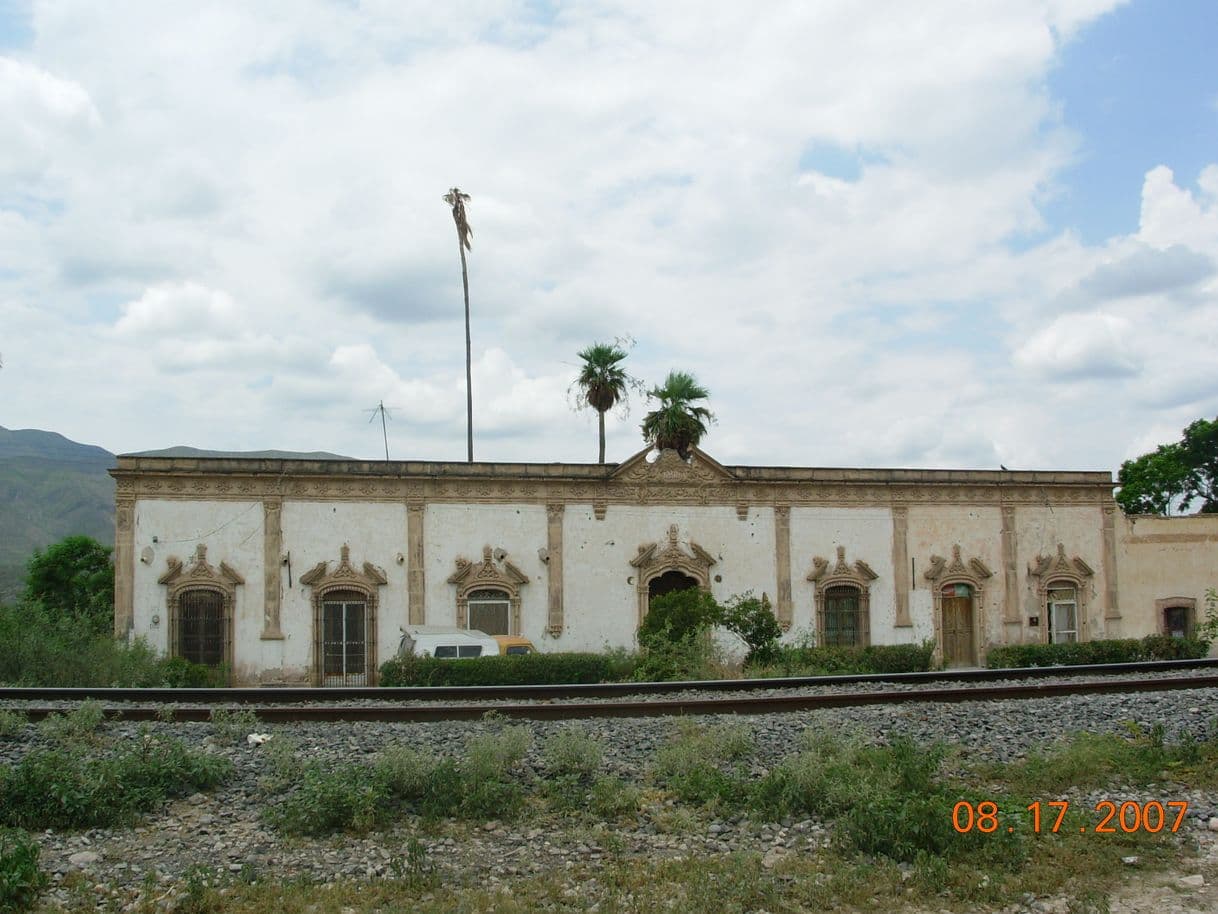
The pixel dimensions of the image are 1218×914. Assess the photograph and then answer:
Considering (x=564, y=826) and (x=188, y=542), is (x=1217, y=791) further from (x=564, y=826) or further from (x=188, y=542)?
(x=188, y=542)

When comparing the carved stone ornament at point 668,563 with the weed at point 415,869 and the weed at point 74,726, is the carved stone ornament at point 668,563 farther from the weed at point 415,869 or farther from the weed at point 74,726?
the weed at point 415,869

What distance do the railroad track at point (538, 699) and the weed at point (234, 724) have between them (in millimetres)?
439

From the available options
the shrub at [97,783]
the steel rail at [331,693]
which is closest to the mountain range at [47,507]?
the steel rail at [331,693]

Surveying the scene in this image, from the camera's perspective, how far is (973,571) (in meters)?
27.4

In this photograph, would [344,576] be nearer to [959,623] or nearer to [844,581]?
[844,581]

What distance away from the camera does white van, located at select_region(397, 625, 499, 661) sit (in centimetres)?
2006

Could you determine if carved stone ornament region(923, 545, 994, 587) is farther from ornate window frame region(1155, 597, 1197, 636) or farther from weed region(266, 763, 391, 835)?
weed region(266, 763, 391, 835)

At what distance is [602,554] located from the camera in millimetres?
25312

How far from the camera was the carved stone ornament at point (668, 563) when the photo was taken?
2539 cm

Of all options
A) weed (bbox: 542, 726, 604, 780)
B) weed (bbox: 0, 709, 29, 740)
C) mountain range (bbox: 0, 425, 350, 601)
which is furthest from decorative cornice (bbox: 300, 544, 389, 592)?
mountain range (bbox: 0, 425, 350, 601)

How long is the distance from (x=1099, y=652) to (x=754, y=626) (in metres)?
8.33

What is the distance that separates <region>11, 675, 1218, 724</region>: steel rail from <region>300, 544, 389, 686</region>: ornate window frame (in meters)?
11.1

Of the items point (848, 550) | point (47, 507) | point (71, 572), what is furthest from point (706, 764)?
point (47, 507)

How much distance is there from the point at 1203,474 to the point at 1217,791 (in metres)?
51.0
